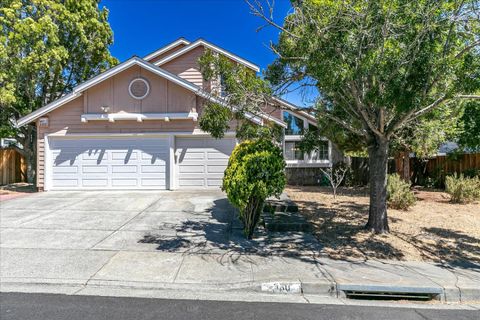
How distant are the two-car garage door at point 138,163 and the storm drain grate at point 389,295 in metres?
8.43

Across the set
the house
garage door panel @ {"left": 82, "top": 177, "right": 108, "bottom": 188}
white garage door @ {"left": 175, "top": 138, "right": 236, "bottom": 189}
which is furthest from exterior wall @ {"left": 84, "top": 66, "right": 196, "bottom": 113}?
garage door panel @ {"left": 82, "top": 177, "right": 108, "bottom": 188}

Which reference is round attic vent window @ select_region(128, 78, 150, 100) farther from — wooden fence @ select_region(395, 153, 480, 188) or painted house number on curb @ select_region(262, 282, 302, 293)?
wooden fence @ select_region(395, 153, 480, 188)

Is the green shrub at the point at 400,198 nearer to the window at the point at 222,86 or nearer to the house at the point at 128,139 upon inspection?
the house at the point at 128,139

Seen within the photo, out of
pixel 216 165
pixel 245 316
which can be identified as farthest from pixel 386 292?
pixel 216 165

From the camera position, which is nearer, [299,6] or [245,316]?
[245,316]

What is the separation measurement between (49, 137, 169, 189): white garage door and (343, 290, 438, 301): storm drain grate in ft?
Result: 30.4

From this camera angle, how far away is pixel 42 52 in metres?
13.8

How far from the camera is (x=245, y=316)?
3795mm

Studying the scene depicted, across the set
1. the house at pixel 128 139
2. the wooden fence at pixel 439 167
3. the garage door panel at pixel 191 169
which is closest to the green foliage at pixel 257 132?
the house at pixel 128 139

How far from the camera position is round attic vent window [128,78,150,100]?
12.5 meters

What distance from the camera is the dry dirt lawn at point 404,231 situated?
5.91m

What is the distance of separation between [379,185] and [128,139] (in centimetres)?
949

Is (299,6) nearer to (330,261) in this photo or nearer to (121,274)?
(330,261)

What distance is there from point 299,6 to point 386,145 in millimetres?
3342
